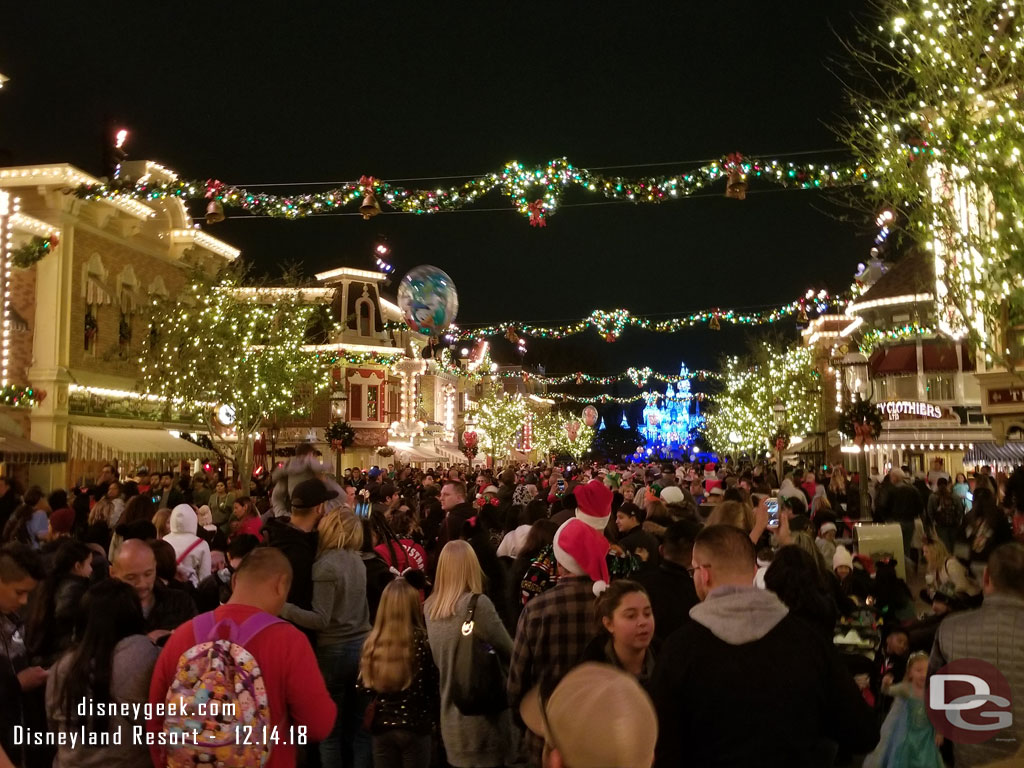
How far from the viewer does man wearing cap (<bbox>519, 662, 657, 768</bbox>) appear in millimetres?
2008

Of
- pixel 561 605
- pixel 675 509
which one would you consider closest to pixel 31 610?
pixel 561 605

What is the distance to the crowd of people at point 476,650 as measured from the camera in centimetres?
346

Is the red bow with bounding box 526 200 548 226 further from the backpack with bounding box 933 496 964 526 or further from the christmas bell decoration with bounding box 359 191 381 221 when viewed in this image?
the backpack with bounding box 933 496 964 526

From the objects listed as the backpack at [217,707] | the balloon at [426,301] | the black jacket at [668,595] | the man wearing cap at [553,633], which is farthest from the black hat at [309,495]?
the balloon at [426,301]

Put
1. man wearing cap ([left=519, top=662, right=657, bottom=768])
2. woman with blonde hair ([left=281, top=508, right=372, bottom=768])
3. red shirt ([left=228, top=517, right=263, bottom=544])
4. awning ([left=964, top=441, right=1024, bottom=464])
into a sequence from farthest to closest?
awning ([left=964, top=441, right=1024, bottom=464])
red shirt ([left=228, top=517, right=263, bottom=544])
woman with blonde hair ([left=281, top=508, right=372, bottom=768])
man wearing cap ([left=519, top=662, right=657, bottom=768])

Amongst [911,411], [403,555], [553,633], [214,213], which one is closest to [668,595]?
[553,633]

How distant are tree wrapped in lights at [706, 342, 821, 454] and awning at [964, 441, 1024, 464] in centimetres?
2204

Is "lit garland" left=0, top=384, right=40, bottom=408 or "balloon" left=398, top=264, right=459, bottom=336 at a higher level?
"balloon" left=398, top=264, right=459, bottom=336

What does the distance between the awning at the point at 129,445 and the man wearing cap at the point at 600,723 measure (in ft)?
91.4

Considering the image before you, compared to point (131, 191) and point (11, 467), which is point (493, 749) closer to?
point (131, 191)

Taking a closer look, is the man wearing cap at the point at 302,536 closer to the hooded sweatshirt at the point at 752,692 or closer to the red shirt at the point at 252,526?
the hooded sweatshirt at the point at 752,692

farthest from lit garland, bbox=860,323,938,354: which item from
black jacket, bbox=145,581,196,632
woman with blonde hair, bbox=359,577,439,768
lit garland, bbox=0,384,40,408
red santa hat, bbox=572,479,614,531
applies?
black jacket, bbox=145,581,196,632

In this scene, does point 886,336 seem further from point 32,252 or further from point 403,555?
point 403,555

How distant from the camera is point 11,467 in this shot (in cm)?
2516
